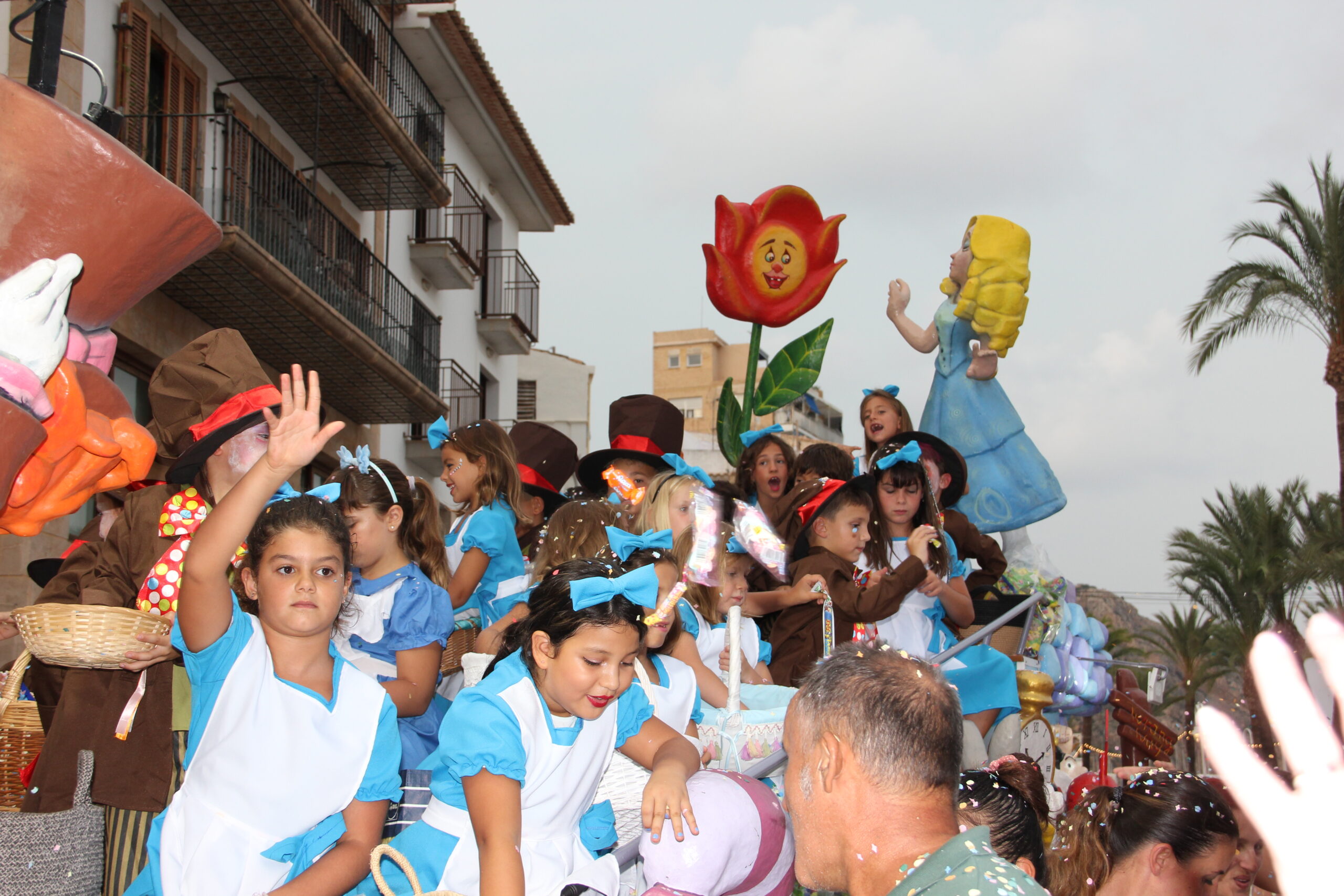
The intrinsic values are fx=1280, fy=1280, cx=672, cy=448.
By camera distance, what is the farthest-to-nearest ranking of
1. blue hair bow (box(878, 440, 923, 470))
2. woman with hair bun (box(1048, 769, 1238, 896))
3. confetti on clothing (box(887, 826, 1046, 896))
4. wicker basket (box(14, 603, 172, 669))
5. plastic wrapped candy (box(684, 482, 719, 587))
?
blue hair bow (box(878, 440, 923, 470)) < plastic wrapped candy (box(684, 482, 719, 587)) < woman with hair bun (box(1048, 769, 1238, 896)) < wicker basket (box(14, 603, 172, 669)) < confetti on clothing (box(887, 826, 1046, 896))

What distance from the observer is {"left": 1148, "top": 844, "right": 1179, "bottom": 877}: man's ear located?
11.3 feet

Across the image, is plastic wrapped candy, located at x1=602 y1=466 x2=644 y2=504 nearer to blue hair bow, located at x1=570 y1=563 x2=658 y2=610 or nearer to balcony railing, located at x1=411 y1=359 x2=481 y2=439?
blue hair bow, located at x1=570 y1=563 x2=658 y2=610

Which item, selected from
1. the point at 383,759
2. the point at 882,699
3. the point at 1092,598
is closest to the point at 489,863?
the point at 383,759

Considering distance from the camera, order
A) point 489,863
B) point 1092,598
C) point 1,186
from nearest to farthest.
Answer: point 1,186 < point 489,863 < point 1092,598

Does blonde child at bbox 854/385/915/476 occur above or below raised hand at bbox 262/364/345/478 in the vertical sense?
above

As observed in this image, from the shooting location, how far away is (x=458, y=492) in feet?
18.0

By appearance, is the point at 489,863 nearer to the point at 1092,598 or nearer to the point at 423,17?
the point at 423,17

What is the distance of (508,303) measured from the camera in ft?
75.2

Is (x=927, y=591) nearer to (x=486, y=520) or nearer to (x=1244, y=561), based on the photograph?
(x=486, y=520)

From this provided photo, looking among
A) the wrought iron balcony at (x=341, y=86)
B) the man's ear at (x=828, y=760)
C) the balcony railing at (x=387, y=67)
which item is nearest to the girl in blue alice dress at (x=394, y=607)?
the man's ear at (x=828, y=760)

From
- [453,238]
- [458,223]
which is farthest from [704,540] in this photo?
[458,223]

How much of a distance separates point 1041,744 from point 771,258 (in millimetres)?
2831

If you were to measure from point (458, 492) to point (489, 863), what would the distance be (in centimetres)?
281

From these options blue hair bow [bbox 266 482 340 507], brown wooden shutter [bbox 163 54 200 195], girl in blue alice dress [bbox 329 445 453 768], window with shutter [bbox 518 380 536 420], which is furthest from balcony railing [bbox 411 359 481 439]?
blue hair bow [bbox 266 482 340 507]
